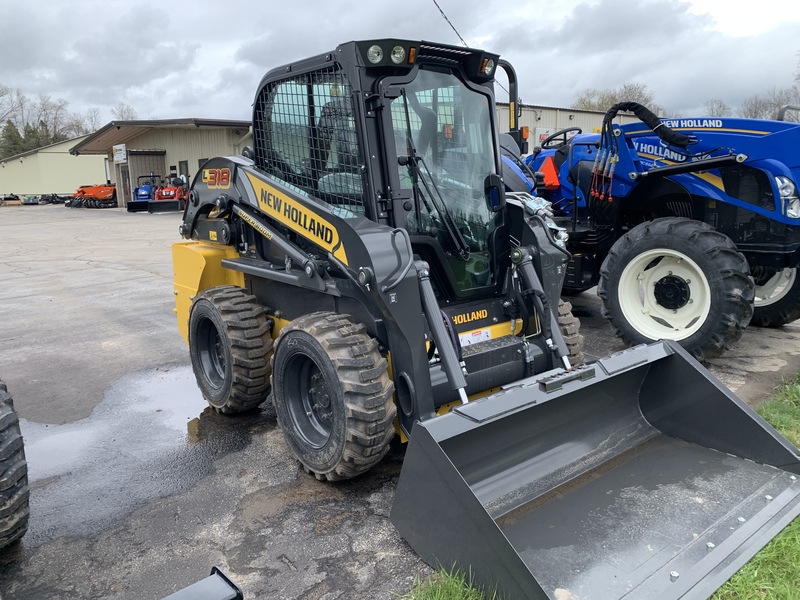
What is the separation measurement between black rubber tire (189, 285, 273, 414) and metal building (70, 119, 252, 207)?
24242mm

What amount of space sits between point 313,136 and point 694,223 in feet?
10.9

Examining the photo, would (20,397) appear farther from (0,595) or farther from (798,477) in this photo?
(798,477)

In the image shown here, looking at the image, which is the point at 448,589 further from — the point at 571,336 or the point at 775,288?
the point at 775,288

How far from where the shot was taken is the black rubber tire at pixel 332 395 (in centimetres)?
324

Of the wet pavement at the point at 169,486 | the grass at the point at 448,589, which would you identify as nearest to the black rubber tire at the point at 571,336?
the wet pavement at the point at 169,486

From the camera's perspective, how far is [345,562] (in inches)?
116

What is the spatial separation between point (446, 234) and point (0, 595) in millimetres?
2875

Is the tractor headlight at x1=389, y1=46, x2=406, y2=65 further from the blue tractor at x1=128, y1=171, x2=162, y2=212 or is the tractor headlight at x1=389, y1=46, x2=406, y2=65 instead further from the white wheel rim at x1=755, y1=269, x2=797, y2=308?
the blue tractor at x1=128, y1=171, x2=162, y2=212

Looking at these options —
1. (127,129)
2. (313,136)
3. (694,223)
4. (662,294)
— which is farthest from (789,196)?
(127,129)

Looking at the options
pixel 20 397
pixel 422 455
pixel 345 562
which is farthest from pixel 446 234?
pixel 20 397

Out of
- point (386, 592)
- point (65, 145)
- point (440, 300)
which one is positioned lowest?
point (386, 592)

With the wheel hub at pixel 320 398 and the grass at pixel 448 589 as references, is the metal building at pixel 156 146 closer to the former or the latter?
the wheel hub at pixel 320 398

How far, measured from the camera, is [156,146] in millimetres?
33906

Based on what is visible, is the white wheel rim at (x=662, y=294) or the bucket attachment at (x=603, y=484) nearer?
the bucket attachment at (x=603, y=484)
